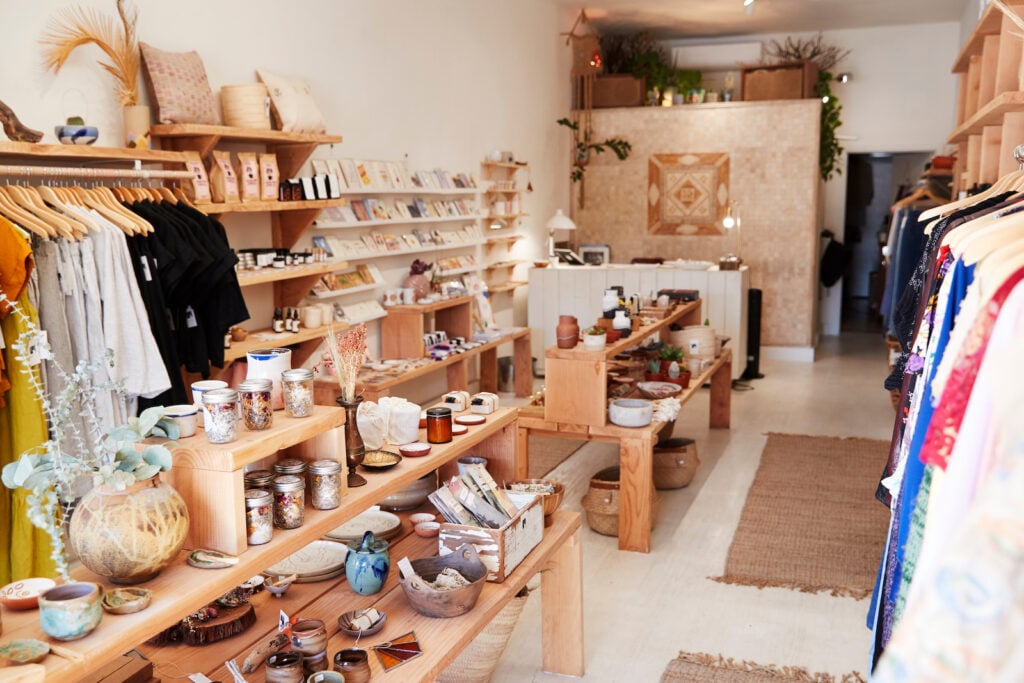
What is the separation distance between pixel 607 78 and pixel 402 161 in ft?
15.5

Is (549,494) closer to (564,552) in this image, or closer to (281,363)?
(564,552)

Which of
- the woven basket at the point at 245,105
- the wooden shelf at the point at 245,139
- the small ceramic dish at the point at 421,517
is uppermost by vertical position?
the woven basket at the point at 245,105

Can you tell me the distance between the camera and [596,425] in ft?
14.7

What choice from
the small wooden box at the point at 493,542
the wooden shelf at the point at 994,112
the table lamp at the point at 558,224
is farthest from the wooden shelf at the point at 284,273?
the table lamp at the point at 558,224

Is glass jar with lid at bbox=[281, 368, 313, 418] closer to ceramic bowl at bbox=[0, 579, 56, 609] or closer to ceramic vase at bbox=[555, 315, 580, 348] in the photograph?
ceramic bowl at bbox=[0, 579, 56, 609]

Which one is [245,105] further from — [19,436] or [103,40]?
[19,436]

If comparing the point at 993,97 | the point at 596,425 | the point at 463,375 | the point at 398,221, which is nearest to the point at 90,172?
the point at 596,425

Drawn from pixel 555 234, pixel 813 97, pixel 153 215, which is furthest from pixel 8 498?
pixel 813 97

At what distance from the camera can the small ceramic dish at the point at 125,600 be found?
163 centimetres

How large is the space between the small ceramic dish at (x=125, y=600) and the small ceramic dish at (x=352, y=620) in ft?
2.27

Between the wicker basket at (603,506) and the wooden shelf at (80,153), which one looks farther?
the wicker basket at (603,506)

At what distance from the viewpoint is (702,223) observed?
10438 millimetres

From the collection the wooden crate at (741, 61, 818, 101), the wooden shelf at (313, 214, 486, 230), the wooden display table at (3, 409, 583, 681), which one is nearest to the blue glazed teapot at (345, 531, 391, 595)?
the wooden display table at (3, 409, 583, 681)

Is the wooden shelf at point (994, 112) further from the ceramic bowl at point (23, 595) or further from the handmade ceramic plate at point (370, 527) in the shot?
the ceramic bowl at point (23, 595)
